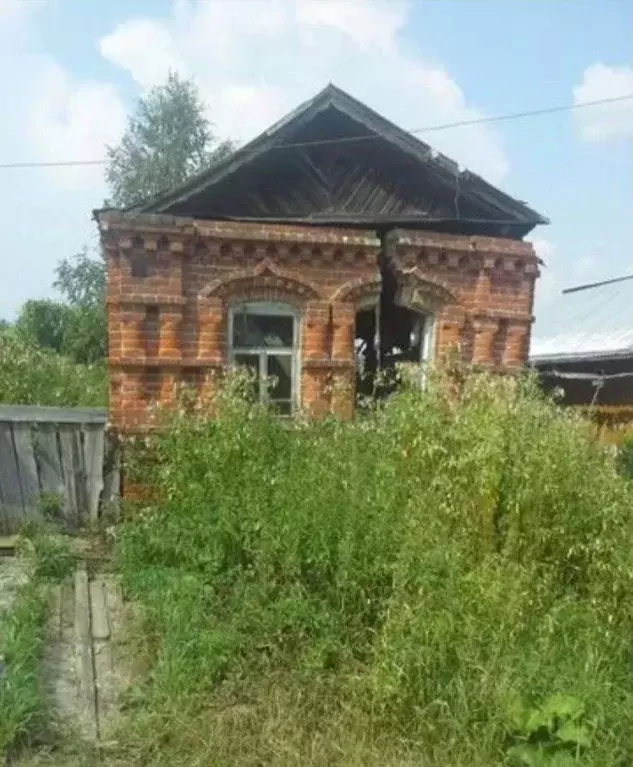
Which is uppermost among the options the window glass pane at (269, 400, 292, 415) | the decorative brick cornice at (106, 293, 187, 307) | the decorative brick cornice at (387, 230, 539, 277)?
the decorative brick cornice at (387, 230, 539, 277)

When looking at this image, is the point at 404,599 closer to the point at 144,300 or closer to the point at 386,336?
the point at 144,300

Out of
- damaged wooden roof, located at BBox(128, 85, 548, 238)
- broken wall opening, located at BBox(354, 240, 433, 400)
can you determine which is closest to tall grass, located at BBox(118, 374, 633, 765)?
broken wall opening, located at BBox(354, 240, 433, 400)

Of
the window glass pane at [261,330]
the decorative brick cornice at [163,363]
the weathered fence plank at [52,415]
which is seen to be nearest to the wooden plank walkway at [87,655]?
the weathered fence plank at [52,415]

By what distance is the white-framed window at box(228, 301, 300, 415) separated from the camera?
9.12 m

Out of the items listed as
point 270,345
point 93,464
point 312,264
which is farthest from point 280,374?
point 93,464

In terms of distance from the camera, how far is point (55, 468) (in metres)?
8.45

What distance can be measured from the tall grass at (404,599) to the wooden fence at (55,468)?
1.86 m

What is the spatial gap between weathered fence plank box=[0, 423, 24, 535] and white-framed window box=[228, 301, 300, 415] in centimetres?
252

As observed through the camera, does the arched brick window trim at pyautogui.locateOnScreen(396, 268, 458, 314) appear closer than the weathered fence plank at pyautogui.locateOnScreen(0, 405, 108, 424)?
No

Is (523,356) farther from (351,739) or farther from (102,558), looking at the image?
(351,739)

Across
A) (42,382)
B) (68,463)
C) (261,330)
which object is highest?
(261,330)

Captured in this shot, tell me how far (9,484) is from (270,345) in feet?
10.4

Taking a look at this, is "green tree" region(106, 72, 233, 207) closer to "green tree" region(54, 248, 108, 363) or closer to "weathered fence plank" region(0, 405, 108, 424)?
"green tree" region(54, 248, 108, 363)

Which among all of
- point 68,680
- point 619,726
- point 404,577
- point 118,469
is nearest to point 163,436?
point 118,469
